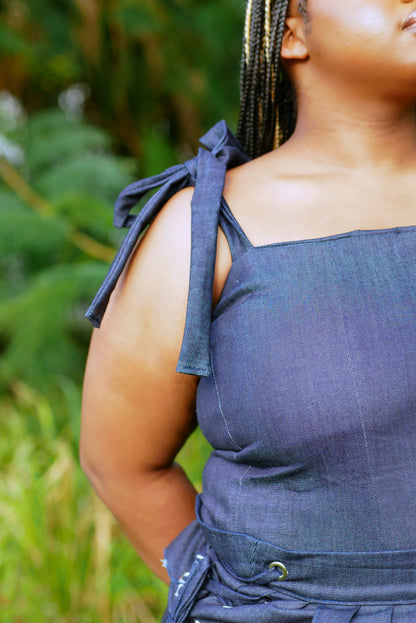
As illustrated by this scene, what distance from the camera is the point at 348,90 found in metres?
0.79

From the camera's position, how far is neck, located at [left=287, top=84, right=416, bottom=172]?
2.65 ft

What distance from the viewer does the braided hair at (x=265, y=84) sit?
86cm

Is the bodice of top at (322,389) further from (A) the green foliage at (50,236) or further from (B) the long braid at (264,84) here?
(A) the green foliage at (50,236)

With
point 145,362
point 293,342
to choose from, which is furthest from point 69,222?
point 293,342

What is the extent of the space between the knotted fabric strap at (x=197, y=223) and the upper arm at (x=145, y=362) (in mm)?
18

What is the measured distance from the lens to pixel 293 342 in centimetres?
70

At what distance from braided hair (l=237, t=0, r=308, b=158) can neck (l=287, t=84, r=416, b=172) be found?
0.31 ft

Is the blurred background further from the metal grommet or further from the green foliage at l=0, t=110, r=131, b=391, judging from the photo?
the metal grommet

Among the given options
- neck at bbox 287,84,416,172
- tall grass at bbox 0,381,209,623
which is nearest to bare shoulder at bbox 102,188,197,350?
neck at bbox 287,84,416,172

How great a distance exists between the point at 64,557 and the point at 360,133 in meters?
1.32

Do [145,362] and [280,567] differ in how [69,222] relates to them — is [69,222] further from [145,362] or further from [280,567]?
[280,567]

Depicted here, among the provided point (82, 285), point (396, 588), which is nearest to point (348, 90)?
point (396, 588)

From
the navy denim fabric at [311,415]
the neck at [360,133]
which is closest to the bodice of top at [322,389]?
the navy denim fabric at [311,415]

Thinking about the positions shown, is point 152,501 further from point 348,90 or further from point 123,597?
point 123,597
